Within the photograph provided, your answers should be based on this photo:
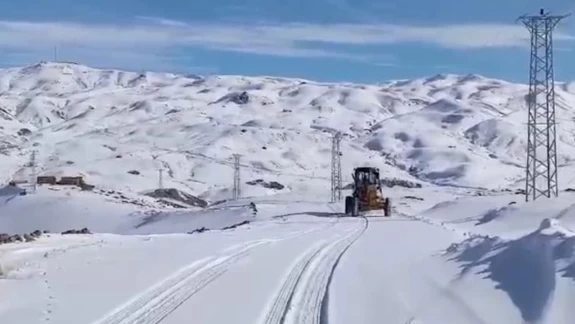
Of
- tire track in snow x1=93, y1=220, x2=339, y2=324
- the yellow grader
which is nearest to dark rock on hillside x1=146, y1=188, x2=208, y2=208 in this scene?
the yellow grader

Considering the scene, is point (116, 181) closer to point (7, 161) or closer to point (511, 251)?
point (7, 161)

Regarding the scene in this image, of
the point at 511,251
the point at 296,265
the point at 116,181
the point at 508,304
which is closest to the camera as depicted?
the point at 508,304

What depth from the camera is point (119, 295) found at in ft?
46.3

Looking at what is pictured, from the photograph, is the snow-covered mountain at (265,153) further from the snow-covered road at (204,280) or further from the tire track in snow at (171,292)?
the tire track in snow at (171,292)

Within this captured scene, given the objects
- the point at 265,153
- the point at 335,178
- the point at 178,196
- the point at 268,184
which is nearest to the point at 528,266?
the point at 178,196

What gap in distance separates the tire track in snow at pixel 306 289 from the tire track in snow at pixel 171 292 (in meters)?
1.33

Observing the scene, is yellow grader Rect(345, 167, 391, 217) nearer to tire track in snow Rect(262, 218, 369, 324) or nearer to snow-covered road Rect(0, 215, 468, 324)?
snow-covered road Rect(0, 215, 468, 324)

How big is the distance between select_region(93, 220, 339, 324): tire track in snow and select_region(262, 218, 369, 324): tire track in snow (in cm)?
133

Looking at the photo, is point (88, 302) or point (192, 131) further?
point (192, 131)

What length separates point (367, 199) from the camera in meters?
49.0

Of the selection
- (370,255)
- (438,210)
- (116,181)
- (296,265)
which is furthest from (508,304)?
(116,181)

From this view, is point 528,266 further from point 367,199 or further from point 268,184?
point 268,184

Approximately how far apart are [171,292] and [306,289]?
2.08 meters

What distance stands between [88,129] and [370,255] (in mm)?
181916
